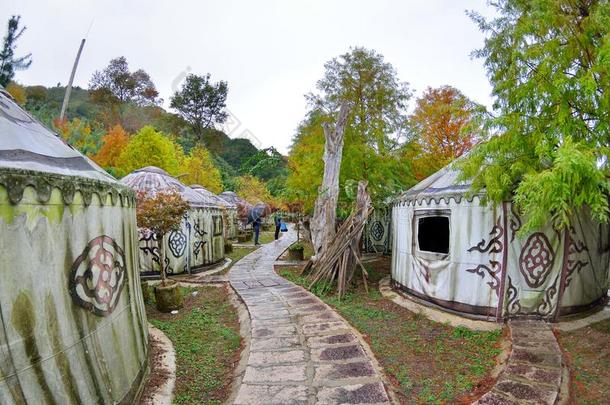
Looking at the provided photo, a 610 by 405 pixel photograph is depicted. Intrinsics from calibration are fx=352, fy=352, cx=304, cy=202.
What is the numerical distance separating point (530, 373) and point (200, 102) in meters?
36.1

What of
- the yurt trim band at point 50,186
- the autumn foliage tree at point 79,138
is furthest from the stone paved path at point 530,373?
the autumn foliage tree at point 79,138

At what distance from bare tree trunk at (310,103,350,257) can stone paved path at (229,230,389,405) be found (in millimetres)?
2328

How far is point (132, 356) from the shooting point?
3406mm

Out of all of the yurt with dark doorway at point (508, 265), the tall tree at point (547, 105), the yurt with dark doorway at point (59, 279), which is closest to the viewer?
the yurt with dark doorway at point (59, 279)

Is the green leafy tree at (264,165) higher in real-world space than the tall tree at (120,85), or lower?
lower

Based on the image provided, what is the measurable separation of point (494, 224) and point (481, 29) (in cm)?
304

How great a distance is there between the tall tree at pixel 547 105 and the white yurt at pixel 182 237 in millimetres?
7028

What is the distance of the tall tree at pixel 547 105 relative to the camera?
3.63 meters

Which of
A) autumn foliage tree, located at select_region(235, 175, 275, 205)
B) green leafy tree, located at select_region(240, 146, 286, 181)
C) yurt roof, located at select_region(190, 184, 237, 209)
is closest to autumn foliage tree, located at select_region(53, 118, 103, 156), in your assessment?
yurt roof, located at select_region(190, 184, 237, 209)

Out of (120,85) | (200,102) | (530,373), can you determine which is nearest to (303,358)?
(530,373)

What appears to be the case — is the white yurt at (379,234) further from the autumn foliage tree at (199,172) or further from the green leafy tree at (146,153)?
the autumn foliage tree at (199,172)

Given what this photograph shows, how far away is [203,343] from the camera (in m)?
5.18

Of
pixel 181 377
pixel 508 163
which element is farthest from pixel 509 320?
pixel 181 377

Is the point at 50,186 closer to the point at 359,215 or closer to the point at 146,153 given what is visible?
the point at 359,215
